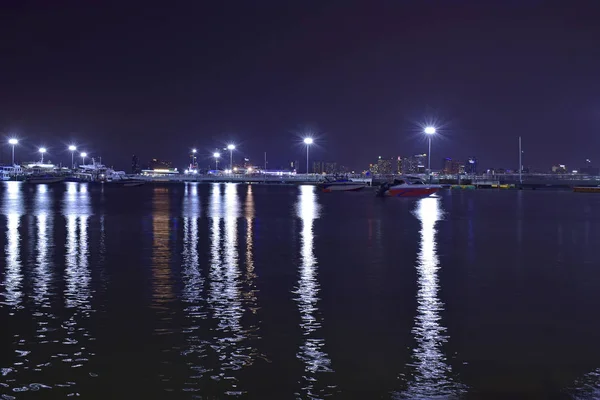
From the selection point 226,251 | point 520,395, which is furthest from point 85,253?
point 520,395

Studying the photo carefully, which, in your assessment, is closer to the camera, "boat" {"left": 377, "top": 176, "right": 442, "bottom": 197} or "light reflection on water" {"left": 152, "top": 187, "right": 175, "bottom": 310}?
"light reflection on water" {"left": 152, "top": 187, "right": 175, "bottom": 310}

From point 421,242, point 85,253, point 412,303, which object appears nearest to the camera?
point 412,303

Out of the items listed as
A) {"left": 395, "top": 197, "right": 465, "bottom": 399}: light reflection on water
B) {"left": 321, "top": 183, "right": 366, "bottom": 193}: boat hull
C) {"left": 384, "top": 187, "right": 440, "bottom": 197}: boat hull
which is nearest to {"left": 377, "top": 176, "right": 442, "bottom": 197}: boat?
{"left": 384, "top": 187, "right": 440, "bottom": 197}: boat hull

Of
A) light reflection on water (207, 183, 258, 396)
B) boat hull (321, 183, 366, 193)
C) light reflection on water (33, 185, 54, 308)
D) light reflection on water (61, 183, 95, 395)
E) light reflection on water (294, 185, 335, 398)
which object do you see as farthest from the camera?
boat hull (321, 183, 366, 193)

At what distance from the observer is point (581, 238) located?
3269 centimetres

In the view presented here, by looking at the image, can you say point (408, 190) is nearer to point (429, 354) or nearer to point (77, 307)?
point (77, 307)

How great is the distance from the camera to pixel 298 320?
1423cm

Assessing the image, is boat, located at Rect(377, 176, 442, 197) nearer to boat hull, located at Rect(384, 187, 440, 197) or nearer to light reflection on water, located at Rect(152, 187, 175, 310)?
boat hull, located at Rect(384, 187, 440, 197)

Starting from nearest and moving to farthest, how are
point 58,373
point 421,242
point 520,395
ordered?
point 520,395 < point 58,373 < point 421,242

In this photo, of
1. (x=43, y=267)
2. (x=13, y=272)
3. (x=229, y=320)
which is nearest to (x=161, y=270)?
(x=43, y=267)

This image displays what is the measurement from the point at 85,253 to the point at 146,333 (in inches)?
540

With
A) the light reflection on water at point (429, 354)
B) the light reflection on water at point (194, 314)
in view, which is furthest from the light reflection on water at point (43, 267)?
the light reflection on water at point (429, 354)

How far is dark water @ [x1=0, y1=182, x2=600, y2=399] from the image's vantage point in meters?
10.1

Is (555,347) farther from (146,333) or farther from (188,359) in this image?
(146,333)
